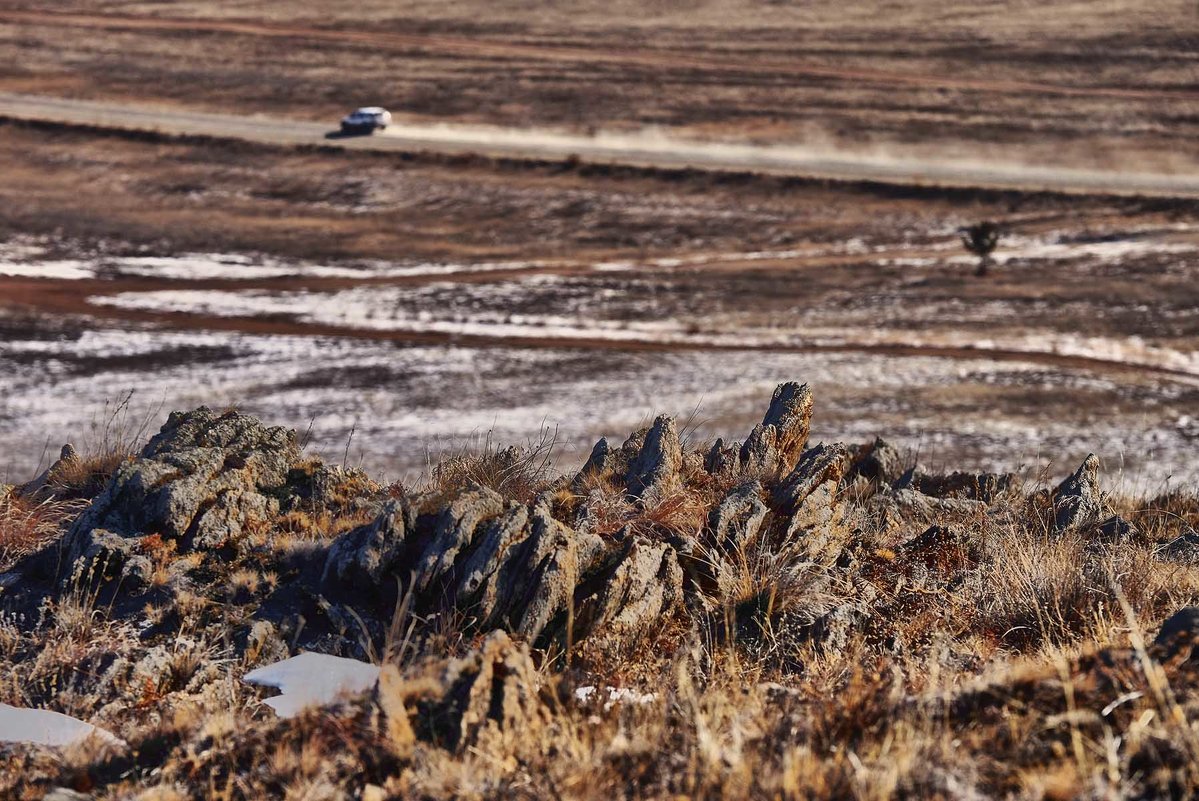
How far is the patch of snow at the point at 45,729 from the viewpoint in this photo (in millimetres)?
5465

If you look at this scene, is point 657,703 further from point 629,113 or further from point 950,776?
point 629,113

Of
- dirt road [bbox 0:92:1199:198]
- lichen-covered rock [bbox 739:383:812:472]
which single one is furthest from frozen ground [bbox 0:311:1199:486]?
dirt road [bbox 0:92:1199:198]

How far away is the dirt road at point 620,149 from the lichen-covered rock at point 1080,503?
3194cm

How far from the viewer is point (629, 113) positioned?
47.5 meters

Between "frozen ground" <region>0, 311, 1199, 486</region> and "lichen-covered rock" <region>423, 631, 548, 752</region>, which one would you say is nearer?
"lichen-covered rock" <region>423, 631, 548, 752</region>

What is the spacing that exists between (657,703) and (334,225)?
33500 millimetres

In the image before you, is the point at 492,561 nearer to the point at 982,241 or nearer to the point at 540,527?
the point at 540,527

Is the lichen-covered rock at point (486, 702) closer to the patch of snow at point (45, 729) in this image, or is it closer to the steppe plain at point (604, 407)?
the steppe plain at point (604, 407)

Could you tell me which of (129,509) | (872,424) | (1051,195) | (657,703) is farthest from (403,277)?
(657,703)

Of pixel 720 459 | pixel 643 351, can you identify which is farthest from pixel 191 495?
pixel 643 351

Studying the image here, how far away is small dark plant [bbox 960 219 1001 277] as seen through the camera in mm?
33537

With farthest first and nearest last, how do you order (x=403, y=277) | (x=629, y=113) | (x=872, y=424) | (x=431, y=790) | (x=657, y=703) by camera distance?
(x=629, y=113) → (x=403, y=277) → (x=872, y=424) → (x=657, y=703) → (x=431, y=790)

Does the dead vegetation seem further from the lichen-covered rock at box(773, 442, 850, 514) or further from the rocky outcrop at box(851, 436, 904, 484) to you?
the rocky outcrop at box(851, 436, 904, 484)

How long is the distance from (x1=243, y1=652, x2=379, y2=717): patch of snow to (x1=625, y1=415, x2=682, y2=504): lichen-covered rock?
2628 millimetres
